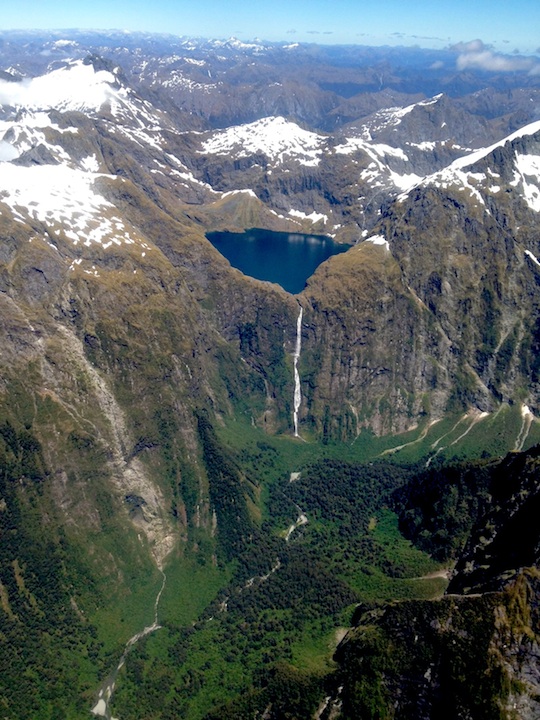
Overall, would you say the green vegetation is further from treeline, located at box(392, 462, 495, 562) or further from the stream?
treeline, located at box(392, 462, 495, 562)

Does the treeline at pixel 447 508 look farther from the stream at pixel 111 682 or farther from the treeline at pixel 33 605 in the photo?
the treeline at pixel 33 605

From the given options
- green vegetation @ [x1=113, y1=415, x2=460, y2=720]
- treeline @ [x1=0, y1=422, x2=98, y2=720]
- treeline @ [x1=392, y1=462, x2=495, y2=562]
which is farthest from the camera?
treeline @ [x1=392, y1=462, x2=495, y2=562]

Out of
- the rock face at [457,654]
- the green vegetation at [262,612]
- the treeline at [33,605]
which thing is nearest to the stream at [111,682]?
the green vegetation at [262,612]

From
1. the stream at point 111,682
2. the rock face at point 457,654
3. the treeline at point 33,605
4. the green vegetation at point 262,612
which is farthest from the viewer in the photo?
the treeline at point 33,605

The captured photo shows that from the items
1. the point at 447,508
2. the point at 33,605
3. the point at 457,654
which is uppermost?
the point at 457,654

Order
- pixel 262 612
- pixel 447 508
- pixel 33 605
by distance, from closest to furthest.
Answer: pixel 33 605, pixel 262 612, pixel 447 508

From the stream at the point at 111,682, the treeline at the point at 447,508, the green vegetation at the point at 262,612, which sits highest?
the treeline at the point at 447,508

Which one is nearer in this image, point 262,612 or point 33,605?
point 33,605

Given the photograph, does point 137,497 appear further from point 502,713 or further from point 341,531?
point 502,713

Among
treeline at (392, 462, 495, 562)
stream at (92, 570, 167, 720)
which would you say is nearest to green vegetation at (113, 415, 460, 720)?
stream at (92, 570, 167, 720)

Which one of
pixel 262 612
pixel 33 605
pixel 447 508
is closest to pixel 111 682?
pixel 33 605

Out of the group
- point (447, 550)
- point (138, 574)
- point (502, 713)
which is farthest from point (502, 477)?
point (138, 574)

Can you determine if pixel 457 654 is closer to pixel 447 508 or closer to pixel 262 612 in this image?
pixel 262 612
